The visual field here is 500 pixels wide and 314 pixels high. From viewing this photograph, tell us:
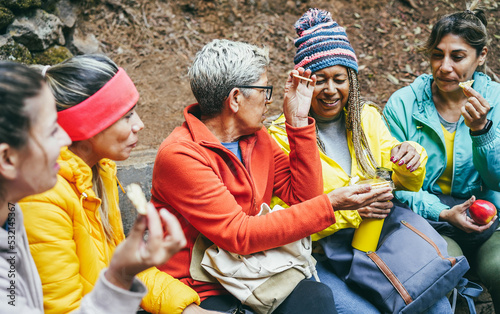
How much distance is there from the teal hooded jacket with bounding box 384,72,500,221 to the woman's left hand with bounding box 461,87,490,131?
0.13 m

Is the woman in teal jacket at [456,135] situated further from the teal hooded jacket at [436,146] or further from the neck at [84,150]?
the neck at [84,150]

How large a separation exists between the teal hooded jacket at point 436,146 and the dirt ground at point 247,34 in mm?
2201

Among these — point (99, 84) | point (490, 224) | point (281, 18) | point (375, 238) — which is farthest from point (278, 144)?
point (281, 18)

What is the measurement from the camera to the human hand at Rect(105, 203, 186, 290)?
4.49 feet

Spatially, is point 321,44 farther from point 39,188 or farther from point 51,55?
point 51,55

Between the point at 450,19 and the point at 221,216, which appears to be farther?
the point at 450,19

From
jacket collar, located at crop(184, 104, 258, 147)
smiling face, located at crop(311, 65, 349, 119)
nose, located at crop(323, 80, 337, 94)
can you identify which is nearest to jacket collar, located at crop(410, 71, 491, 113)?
smiling face, located at crop(311, 65, 349, 119)

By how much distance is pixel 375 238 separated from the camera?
9.45 ft

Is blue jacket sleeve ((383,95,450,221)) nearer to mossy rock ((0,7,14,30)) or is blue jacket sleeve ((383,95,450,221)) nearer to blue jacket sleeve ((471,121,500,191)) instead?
blue jacket sleeve ((471,121,500,191))

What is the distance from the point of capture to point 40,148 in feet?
4.76

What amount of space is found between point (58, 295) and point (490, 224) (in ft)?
9.71

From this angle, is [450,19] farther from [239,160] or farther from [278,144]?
[239,160]

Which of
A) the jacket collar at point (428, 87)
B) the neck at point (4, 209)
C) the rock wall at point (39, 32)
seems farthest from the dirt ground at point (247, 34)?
the neck at point (4, 209)

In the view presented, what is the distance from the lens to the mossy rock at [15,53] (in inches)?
167
